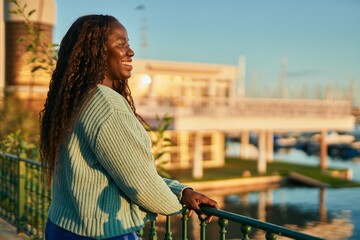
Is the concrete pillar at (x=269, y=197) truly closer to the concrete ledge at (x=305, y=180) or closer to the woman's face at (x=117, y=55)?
the concrete ledge at (x=305, y=180)

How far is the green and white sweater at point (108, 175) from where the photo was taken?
73.7 inches

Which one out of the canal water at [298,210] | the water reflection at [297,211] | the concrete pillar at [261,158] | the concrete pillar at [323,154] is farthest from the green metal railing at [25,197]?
the concrete pillar at [323,154]

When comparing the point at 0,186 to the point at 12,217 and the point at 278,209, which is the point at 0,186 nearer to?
the point at 12,217

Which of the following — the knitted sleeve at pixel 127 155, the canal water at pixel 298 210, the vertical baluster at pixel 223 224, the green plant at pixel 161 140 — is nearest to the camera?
the knitted sleeve at pixel 127 155

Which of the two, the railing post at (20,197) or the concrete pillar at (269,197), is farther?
the concrete pillar at (269,197)

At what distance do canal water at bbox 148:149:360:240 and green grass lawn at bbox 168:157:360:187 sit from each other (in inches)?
53.6

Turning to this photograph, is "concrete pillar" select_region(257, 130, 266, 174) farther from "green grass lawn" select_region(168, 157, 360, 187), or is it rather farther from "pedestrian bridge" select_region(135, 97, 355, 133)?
"pedestrian bridge" select_region(135, 97, 355, 133)

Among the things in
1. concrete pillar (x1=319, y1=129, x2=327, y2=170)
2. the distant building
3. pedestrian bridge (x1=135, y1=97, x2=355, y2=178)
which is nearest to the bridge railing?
pedestrian bridge (x1=135, y1=97, x2=355, y2=178)

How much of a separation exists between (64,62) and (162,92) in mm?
31535

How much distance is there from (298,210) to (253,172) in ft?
29.3

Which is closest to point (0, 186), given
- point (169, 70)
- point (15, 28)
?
point (15, 28)

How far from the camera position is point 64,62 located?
6.79 ft

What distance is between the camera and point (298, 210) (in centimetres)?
2092

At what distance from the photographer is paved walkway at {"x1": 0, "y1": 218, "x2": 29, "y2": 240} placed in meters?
5.67
